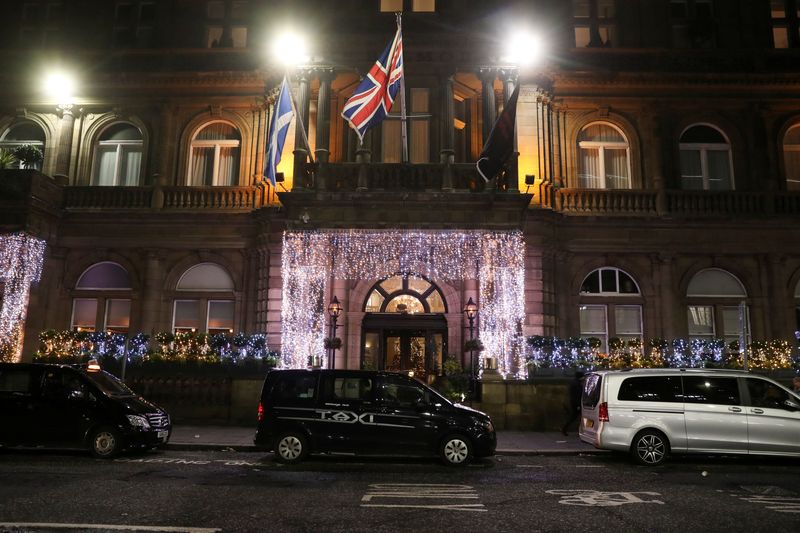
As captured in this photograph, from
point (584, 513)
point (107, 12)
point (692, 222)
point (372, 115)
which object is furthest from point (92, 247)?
point (692, 222)

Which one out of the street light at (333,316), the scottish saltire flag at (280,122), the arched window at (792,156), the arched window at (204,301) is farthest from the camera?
the arched window at (792,156)

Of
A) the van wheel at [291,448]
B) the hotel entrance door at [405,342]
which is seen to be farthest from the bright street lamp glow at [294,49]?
the van wheel at [291,448]

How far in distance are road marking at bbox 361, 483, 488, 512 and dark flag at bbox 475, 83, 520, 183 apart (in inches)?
415

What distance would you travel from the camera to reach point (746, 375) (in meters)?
12.2

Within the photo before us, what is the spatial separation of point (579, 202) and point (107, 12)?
20.2 meters

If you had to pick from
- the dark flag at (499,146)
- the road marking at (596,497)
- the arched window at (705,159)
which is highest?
the arched window at (705,159)

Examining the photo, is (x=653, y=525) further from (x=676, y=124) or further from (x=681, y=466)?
(x=676, y=124)

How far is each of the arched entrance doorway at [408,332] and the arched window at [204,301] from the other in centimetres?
525

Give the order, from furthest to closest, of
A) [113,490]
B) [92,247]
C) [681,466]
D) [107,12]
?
[107,12]
[92,247]
[681,466]
[113,490]

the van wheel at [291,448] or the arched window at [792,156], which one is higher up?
the arched window at [792,156]

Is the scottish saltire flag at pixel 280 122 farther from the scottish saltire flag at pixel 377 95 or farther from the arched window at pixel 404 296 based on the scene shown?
the arched window at pixel 404 296

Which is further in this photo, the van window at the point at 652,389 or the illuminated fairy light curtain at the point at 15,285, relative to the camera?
the illuminated fairy light curtain at the point at 15,285

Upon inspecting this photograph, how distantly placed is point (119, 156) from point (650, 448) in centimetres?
2129

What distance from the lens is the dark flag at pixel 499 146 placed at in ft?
58.0
